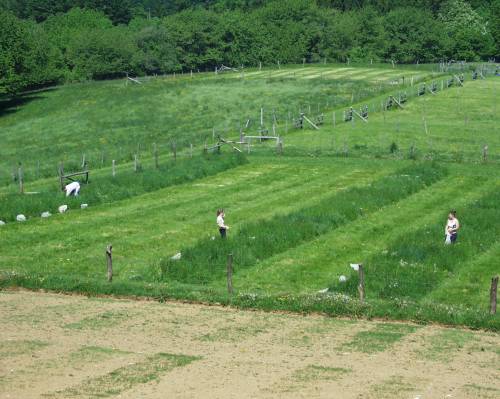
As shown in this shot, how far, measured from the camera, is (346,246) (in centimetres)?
4412

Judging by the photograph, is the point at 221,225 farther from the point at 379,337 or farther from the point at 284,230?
the point at 379,337

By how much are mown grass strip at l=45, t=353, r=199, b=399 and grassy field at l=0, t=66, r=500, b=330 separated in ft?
20.9

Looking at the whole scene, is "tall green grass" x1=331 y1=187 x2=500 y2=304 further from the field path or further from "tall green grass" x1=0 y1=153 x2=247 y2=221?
"tall green grass" x1=0 y1=153 x2=247 y2=221

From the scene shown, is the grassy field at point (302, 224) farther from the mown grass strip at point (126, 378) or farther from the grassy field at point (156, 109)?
the mown grass strip at point (126, 378)

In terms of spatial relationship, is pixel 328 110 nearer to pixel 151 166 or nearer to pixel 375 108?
pixel 375 108

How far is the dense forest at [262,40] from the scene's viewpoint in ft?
465

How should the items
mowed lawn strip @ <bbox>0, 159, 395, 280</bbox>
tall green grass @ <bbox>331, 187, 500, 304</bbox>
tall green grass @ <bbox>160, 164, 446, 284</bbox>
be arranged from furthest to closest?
mowed lawn strip @ <bbox>0, 159, 395, 280</bbox>
tall green grass @ <bbox>160, 164, 446, 284</bbox>
tall green grass @ <bbox>331, 187, 500, 304</bbox>

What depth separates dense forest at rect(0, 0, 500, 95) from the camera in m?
142

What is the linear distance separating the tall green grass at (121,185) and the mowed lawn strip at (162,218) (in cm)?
91

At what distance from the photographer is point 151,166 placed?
67.5 m

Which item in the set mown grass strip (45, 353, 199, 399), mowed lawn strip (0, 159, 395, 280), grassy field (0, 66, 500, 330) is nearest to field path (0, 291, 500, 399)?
mown grass strip (45, 353, 199, 399)

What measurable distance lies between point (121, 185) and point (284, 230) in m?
16.0

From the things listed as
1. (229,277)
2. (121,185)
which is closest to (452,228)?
(229,277)

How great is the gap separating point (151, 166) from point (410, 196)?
62.6 ft
